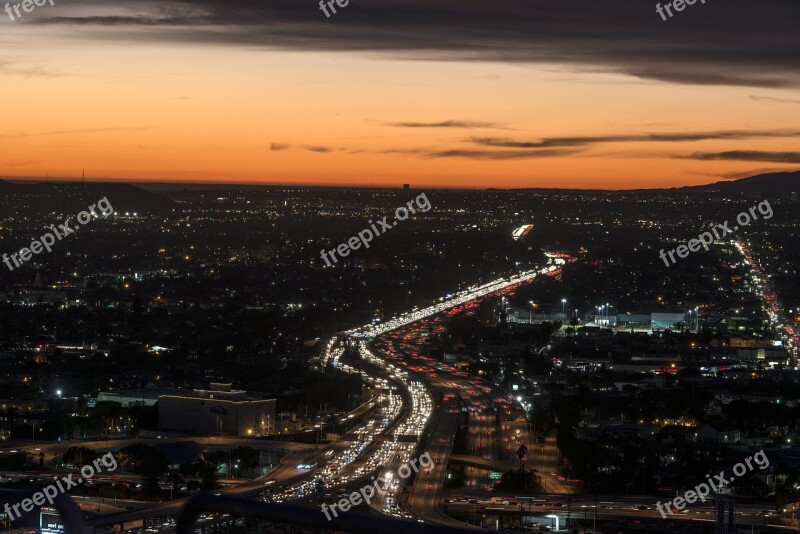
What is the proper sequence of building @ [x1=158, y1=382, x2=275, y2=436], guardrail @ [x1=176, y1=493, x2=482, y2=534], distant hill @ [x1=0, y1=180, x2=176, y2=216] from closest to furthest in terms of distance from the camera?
guardrail @ [x1=176, y1=493, x2=482, y2=534], building @ [x1=158, y1=382, x2=275, y2=436], distant hill @ [x1=0, y1=180, x2=176, y2=216]

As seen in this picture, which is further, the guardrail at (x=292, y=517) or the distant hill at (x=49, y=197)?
the distant hill at (x=49, y=197)

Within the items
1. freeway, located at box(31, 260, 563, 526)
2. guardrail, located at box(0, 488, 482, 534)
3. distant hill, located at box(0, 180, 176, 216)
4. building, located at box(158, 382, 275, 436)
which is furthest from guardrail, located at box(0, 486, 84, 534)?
distant hill, located at box(0, 180, 176, 216)

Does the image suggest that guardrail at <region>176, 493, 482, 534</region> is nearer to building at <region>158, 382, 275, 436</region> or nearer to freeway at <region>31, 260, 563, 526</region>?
freeway at <region>31, 260, 563, 526</region>

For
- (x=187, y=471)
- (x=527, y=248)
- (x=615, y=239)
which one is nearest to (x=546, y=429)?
(x=187, y=471)

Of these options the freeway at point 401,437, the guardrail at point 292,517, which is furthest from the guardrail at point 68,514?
the freeway at point 401,437

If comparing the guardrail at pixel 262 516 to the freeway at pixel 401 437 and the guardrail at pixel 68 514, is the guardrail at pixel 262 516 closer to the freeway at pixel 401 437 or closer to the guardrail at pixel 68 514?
the guardrail at pixel 68 514

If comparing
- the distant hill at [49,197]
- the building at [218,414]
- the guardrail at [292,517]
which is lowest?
the guardrail at [292,517]

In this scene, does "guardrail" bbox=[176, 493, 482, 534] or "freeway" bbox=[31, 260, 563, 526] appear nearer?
"guardrail" bbox=[176, 493, 482, 534]

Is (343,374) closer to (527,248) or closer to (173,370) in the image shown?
(173,370)

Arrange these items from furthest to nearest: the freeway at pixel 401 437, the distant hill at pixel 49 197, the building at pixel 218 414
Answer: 1. the distant hill at pixel 49 197
2. the building at pixel 218 414
3. the freeway at pixel 401 437
